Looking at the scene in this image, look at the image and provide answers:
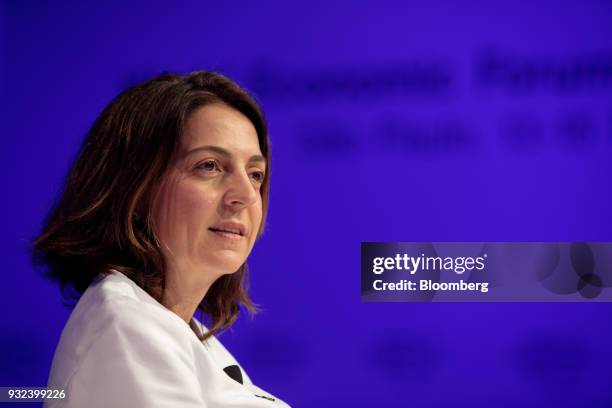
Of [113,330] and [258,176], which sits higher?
[258,176]

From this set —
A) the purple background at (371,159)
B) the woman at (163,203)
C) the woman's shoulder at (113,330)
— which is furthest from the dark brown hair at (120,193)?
the purple background at (371,159)

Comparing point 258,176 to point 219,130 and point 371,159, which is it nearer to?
point 219,130

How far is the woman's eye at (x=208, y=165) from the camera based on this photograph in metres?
1.10

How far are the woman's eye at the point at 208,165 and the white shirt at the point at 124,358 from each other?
279mm

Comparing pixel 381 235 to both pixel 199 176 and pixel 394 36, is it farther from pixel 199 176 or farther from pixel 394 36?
pixel 199 176

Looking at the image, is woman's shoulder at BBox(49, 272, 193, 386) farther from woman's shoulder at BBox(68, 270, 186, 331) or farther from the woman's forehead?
the woman's forehead

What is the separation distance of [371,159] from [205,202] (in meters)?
1.29

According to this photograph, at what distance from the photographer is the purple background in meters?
2.24

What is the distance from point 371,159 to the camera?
2.30 metres

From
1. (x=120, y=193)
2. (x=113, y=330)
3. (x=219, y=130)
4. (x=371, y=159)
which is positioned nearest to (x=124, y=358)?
(x=113, y=330)

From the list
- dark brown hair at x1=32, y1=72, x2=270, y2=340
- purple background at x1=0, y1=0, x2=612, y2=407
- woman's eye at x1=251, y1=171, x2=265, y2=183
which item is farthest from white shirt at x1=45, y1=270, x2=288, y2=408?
purple background at x1=0, y1=0, x2=612, y2=407

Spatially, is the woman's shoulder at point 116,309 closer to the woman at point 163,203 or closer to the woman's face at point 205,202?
the woman at point 163,203

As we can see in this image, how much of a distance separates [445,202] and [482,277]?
0.29m

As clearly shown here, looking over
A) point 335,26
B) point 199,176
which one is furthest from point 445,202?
point 199,176
